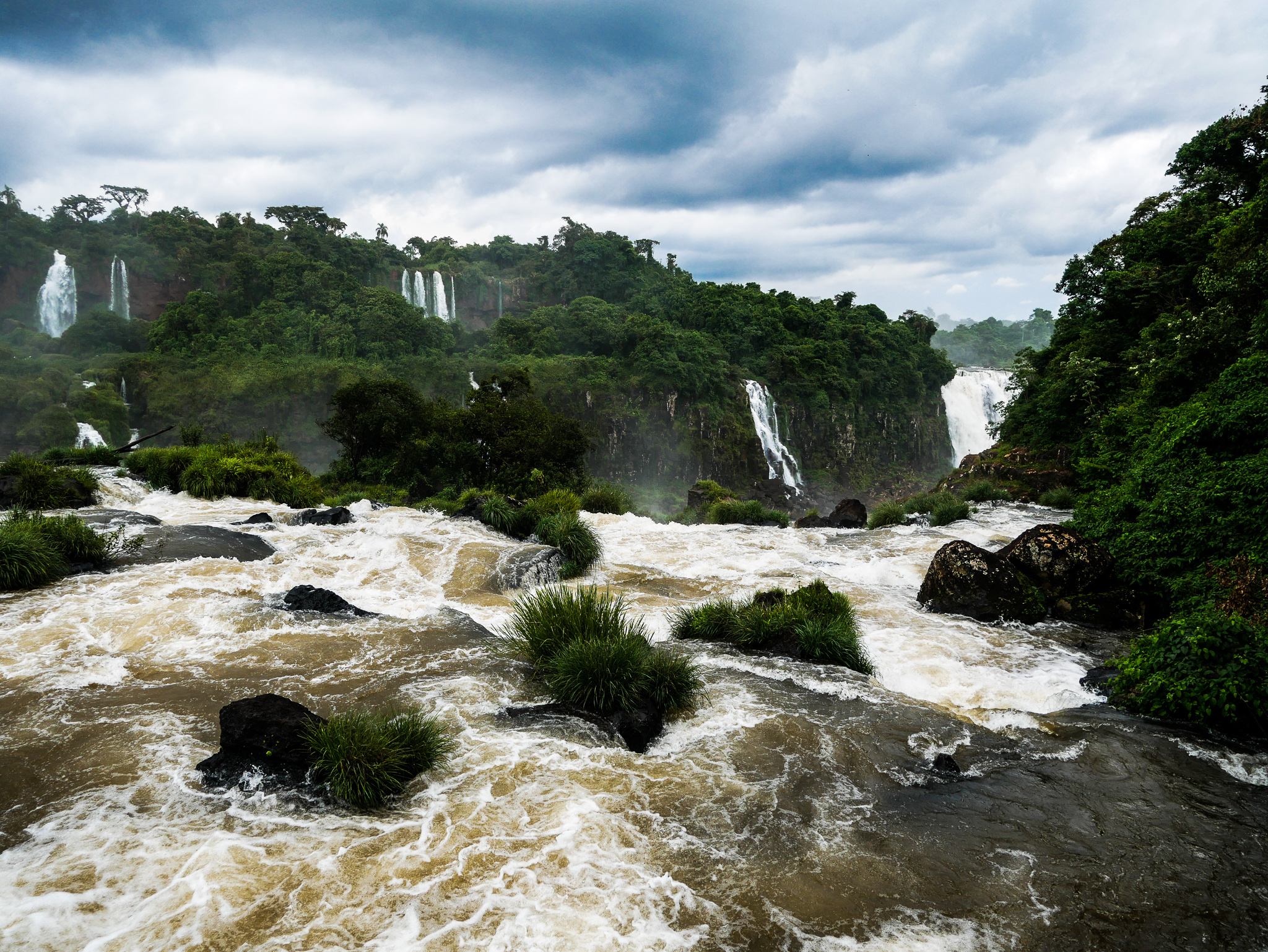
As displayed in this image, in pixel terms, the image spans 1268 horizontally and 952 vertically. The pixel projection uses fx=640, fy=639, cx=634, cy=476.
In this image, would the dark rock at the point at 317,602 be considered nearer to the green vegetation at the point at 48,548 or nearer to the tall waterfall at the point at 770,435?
the green vegetation at the point at 48,548

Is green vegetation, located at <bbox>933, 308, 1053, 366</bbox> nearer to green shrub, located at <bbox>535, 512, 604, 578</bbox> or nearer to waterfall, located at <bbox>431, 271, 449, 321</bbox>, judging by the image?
waterfall, located at <bbox>431, 271, 449, 321</bbox>

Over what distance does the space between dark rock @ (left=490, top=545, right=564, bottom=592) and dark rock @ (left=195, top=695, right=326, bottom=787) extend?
8031 mm

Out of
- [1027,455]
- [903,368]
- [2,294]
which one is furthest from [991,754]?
[2,294]

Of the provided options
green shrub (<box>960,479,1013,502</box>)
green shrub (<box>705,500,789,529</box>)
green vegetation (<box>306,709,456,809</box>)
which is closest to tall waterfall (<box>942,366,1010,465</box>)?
green shrub (<box>960,479,1013,502</box>)

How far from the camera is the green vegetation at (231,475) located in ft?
73.9

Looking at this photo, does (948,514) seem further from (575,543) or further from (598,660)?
(598,660)

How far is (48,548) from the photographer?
11.5 meters

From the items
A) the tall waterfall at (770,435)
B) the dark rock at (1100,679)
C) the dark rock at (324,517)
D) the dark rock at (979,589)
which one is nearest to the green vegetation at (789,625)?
the dark rock at (979,589)

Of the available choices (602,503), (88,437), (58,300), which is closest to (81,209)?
(58,300)

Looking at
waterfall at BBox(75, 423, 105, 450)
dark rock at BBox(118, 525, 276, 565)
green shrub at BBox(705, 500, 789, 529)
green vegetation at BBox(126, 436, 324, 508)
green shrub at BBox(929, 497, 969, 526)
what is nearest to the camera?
dark rock at BBox(118, 525, 276, 565)

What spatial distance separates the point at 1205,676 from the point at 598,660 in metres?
6.66

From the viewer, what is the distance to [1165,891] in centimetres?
449

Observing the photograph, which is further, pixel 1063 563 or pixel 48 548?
pixel 1063 563

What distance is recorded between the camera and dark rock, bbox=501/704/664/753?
6672mm
